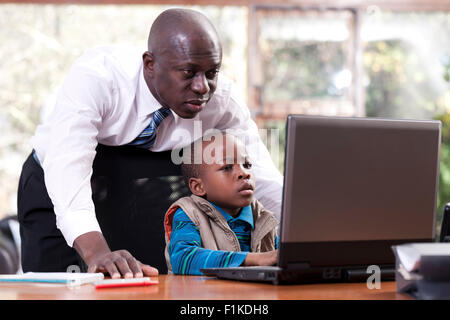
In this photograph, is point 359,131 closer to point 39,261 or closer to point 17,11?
point 39,261

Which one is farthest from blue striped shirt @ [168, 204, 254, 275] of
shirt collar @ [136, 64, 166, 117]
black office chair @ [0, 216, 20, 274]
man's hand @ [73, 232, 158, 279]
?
black office chair @ [0, 216, 20, 274]

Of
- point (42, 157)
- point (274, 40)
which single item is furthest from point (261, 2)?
point (42, 157)

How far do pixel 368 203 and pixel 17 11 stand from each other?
4.64 m

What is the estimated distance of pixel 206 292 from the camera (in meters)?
1.18

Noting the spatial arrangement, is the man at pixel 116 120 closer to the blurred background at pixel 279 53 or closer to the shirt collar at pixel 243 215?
the shirt collar at pixel 243 215

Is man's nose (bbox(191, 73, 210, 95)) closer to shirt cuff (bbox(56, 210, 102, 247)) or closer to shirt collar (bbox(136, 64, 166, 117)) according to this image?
shirt collar (bbox(136, 64, 166, 117))

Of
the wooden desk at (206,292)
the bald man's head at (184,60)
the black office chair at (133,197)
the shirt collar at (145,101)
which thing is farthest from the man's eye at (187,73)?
the wooden desk at (206,292)

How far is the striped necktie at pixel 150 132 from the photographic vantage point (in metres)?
2.12

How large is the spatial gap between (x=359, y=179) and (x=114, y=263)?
1.85 feet

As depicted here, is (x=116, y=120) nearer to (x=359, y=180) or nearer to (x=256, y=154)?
(x=256, y=154)

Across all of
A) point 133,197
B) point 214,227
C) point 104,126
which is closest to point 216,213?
point 214,227

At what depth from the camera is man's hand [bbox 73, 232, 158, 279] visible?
4.70ft

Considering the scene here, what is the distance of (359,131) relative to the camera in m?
1.19

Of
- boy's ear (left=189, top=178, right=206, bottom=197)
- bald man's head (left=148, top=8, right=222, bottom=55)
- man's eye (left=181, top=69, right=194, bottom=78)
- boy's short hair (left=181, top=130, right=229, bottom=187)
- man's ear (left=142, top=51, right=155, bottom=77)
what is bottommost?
boy's ear (left=189, top=178, right=206, bottom=197)
